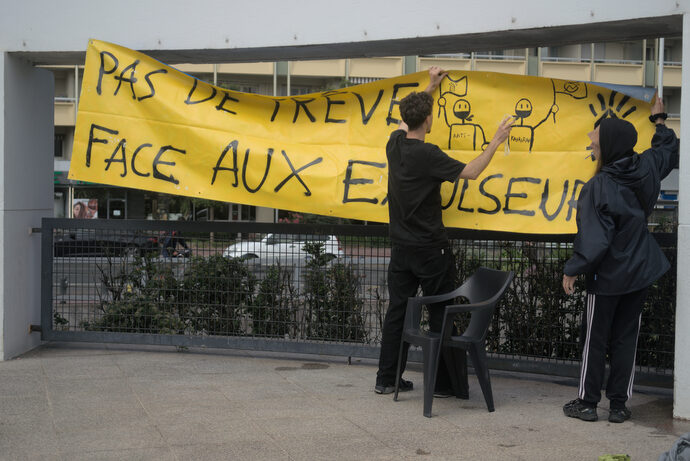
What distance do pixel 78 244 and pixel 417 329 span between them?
3813 millimetres

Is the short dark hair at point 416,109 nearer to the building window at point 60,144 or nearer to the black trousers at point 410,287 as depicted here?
the black trousers at point 410,287

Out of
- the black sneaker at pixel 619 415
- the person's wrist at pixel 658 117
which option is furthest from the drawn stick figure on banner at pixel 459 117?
the black sneaker at pixel 619 415

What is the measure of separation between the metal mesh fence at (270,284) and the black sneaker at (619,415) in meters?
1.03

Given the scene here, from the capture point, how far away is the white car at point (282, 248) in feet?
22.4

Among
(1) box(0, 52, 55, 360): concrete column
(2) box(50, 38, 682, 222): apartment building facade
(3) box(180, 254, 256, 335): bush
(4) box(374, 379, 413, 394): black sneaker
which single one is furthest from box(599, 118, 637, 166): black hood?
(2) box(50, 38, 682, 222): apartment building facade

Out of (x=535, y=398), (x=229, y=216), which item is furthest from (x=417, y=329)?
(x=229, y=216)

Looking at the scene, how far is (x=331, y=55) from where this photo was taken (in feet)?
21.0

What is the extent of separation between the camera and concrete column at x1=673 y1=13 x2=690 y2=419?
5082 millimetres

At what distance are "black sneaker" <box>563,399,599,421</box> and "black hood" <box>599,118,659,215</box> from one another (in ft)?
4.89

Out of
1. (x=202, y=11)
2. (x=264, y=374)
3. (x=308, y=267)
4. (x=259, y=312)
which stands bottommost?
(x=264, y=374)

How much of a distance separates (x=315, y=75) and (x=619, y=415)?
38408 mm

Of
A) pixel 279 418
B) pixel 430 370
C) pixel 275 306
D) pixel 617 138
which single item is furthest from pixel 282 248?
pixel 617 138

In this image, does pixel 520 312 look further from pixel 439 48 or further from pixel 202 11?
pixel 202 11

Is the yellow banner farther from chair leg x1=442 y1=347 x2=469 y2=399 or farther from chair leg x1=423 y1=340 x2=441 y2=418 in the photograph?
chair leg x1=423 y1=340 x2=441 y2=418
